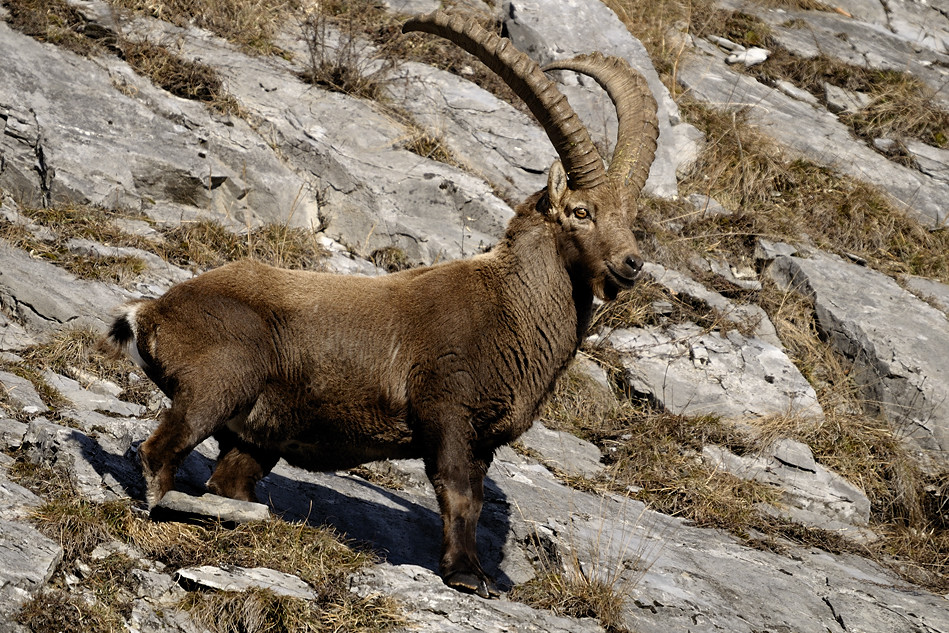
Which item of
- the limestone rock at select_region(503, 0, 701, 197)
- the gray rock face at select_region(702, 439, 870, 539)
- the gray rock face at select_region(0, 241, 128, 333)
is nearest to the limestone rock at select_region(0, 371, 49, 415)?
the gray rock face at select_region(0, 241, 128, 333)

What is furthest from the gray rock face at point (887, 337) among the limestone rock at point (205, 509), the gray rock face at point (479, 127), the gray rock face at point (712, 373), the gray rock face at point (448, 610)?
the limestone rock at point (205, 509)

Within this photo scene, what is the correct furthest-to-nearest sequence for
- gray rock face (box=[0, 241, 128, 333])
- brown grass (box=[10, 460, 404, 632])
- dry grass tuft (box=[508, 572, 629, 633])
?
gray rock face (box=[0, 241, 128, 333]) < dry grass tuft (box=[508, 572, 629, 633]) < brown grass (box=[10, 460, 404, 632])

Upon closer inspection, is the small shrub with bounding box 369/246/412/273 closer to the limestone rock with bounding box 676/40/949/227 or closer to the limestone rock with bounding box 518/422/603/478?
the limestone rock with bounding box 518/422/603/478

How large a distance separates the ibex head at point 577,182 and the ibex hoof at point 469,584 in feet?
6.42

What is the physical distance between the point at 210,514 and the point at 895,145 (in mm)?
12496

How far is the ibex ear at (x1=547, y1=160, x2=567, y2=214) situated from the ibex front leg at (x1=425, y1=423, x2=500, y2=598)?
5.36ft

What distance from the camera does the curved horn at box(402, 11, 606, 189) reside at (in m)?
6.36

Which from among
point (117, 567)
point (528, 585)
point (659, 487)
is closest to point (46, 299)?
point (117, 567)

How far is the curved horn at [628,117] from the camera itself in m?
6.66

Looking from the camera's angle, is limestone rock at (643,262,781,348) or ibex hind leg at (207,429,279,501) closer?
ibex hind leg at (207,429,279,501)

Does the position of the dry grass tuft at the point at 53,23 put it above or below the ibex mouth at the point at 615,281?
below

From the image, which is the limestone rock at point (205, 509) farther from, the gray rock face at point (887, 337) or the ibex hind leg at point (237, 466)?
the gray rock face at point (887, 337)

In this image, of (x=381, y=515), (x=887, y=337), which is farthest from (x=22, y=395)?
(x=887, y=337)

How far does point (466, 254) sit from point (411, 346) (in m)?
4.44
